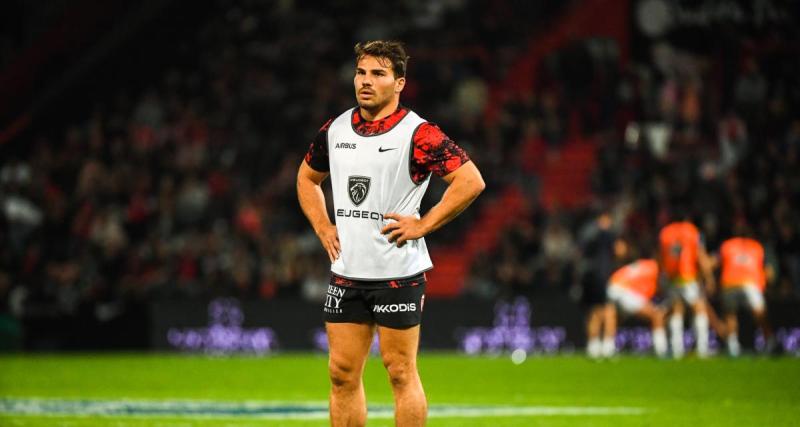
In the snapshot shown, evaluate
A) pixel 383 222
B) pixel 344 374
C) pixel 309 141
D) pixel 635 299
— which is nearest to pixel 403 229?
pixel 383 222

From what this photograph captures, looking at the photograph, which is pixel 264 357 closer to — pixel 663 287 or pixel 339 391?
pixel 663 287

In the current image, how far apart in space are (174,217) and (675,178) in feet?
31.7

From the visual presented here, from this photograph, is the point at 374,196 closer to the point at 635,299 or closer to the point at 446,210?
the point at 446,210

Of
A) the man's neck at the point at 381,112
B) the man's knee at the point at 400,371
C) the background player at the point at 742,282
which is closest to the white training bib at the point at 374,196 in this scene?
the man's neck at the point at 381,112

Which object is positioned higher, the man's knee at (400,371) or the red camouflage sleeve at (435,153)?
the red camouflage sleeve at (435,153)

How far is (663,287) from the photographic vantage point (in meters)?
20.9

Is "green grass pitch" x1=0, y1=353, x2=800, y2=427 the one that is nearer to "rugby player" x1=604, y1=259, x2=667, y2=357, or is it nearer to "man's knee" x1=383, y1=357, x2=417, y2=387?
"rugby player" x1=604, y1=259, x2=667, y2=357

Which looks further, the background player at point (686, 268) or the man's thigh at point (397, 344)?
the background player at point (686, 268)

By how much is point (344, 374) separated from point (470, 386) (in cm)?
855

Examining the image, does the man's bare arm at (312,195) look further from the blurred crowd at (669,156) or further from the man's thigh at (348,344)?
the blurred crowd at (669,156)

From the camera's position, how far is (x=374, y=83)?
22.7ft

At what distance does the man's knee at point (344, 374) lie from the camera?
6.95 meters

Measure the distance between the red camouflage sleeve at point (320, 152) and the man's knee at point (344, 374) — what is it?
1055mm

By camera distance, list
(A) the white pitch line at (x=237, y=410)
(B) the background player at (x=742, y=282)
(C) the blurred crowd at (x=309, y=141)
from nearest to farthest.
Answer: (A) the white pitch line at (x=237, y=410)
(B) the background player at (x=742, y=282)
(C) the blurred crowd at (x=309, y=141)
